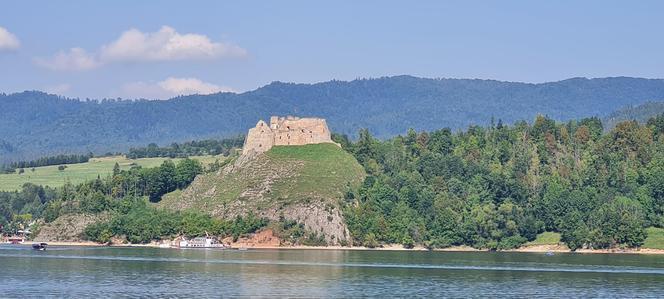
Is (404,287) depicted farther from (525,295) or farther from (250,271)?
(250,271)

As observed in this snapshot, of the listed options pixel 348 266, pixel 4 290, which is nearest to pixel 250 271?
pixel 348 266

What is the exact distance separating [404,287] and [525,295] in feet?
43.3

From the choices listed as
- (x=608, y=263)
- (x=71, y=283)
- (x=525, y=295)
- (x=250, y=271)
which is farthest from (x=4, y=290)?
(x=608, y=263)

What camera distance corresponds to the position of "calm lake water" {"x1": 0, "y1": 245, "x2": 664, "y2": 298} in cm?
11912

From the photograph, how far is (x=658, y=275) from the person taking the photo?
147m

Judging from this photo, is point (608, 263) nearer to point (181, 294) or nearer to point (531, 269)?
point (531, 269)

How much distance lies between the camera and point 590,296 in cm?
11850

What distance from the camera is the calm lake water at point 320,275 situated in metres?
119

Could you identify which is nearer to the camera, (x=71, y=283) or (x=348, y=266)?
(x=71, y=283)

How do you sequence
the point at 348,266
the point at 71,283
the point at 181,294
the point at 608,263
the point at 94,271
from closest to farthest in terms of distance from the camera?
the point at 181,294, the point at 71,283, the point at 94,271, the point at 348,266, the point at 608,263

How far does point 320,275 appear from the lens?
140 m

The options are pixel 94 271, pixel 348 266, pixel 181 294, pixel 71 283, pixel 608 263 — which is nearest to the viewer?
pixel 181 294

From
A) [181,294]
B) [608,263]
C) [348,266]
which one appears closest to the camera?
[181,294]

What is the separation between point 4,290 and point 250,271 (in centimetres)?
3674
